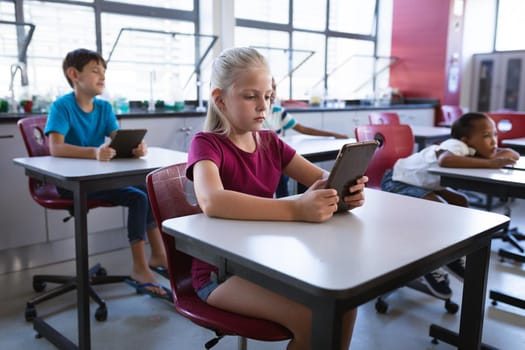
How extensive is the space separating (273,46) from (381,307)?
315 cm

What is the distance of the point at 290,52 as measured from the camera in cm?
443

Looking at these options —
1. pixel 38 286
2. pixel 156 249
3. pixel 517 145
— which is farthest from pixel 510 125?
pixel 38 286

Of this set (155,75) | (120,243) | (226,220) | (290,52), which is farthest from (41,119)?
(290,52)

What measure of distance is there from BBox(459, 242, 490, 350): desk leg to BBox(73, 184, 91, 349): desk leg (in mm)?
1239

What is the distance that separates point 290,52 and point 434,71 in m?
2.32

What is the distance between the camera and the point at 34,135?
227 cm

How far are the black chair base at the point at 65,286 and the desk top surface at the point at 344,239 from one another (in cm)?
117

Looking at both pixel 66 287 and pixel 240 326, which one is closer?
pixel 240 326

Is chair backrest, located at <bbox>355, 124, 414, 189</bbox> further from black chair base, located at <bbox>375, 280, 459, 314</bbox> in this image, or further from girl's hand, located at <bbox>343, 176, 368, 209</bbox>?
girl's hand, located at <bbox>343, 176, 368, 209</bbox>

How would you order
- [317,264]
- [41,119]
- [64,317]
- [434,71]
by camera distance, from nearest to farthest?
[317,264], [64,317], [41,119], [434,71]

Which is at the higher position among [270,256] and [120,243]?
[270,256]

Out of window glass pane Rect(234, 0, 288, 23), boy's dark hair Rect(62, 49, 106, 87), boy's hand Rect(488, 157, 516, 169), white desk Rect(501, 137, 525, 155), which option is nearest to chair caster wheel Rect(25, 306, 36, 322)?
boy's dark hair Rect(62, 49, 106, 87)

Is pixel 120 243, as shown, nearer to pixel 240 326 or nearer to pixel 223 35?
pixel 223 35

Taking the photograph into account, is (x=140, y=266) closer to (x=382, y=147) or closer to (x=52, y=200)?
(x=52, y=200)
